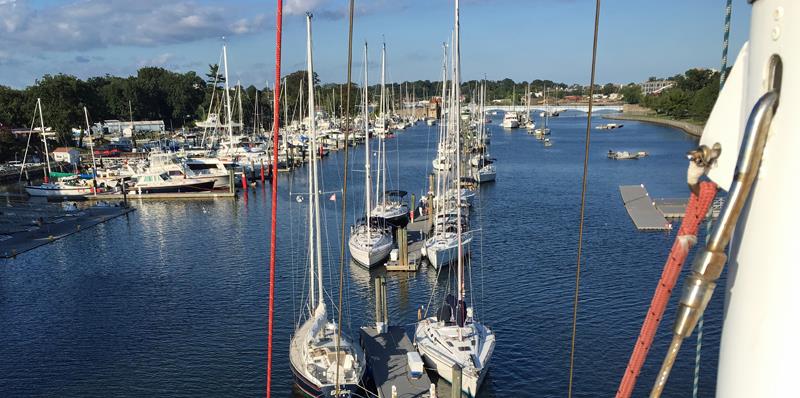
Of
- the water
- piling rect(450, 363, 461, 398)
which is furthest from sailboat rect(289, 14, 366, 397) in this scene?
piling rect(450, 363, 461, 398)

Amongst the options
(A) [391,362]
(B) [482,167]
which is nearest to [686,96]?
(B) [482,167]

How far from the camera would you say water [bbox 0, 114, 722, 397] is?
2512cm

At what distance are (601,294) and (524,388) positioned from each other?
1154cm

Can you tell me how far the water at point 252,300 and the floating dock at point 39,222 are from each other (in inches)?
57.8

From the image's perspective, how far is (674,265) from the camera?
13.0 feet

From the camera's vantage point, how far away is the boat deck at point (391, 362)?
70.3 feet

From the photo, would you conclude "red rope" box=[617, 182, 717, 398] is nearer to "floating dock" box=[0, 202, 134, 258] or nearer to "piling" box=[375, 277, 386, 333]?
"piling" box=[375, 277, 386, 333]

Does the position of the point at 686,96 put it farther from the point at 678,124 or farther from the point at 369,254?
the point at 369,254

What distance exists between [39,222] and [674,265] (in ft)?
192

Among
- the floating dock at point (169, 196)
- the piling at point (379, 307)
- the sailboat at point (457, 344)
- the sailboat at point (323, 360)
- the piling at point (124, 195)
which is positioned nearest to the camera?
the sailboat at point (323, 360)

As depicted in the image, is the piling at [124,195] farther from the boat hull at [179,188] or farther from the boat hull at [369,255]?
the boat hull at [369,255]

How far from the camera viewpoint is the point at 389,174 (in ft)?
255

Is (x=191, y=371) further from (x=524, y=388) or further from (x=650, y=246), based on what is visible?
(x=650, y=246)

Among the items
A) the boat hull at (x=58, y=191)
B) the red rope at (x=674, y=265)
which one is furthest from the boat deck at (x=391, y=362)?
the boat hull at (x=58, y=191)
